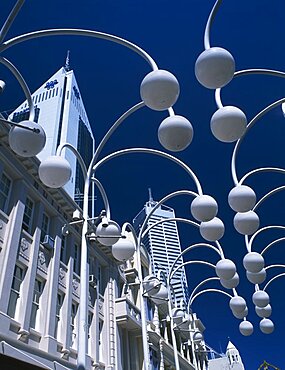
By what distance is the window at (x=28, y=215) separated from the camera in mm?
13500

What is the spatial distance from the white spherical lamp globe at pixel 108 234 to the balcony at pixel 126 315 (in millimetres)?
12151

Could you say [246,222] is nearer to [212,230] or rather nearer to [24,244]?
[212,230]

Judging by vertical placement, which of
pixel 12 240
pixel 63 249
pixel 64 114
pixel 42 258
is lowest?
pixel 12 240

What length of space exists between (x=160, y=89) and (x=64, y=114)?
159 ft

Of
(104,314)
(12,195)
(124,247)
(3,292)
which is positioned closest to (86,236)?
(124,247)

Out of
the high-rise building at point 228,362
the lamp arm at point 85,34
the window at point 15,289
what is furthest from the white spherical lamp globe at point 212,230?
the high-rise building at point 228,362

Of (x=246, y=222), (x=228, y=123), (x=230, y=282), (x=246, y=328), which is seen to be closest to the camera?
(x=228, y=123)

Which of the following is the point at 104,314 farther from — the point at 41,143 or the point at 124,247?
the point at 41,143

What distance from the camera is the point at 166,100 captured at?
479 centimetres

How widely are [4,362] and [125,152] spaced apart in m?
7.38

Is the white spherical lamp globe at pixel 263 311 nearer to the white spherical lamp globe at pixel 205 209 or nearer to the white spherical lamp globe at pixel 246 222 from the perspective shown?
the white spherical lamp globe at pixel 246 222

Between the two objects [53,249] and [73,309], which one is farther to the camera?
[73,309]

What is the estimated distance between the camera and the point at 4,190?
1290cm

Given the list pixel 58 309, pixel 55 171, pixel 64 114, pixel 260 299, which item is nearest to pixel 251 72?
pixel 55 171
